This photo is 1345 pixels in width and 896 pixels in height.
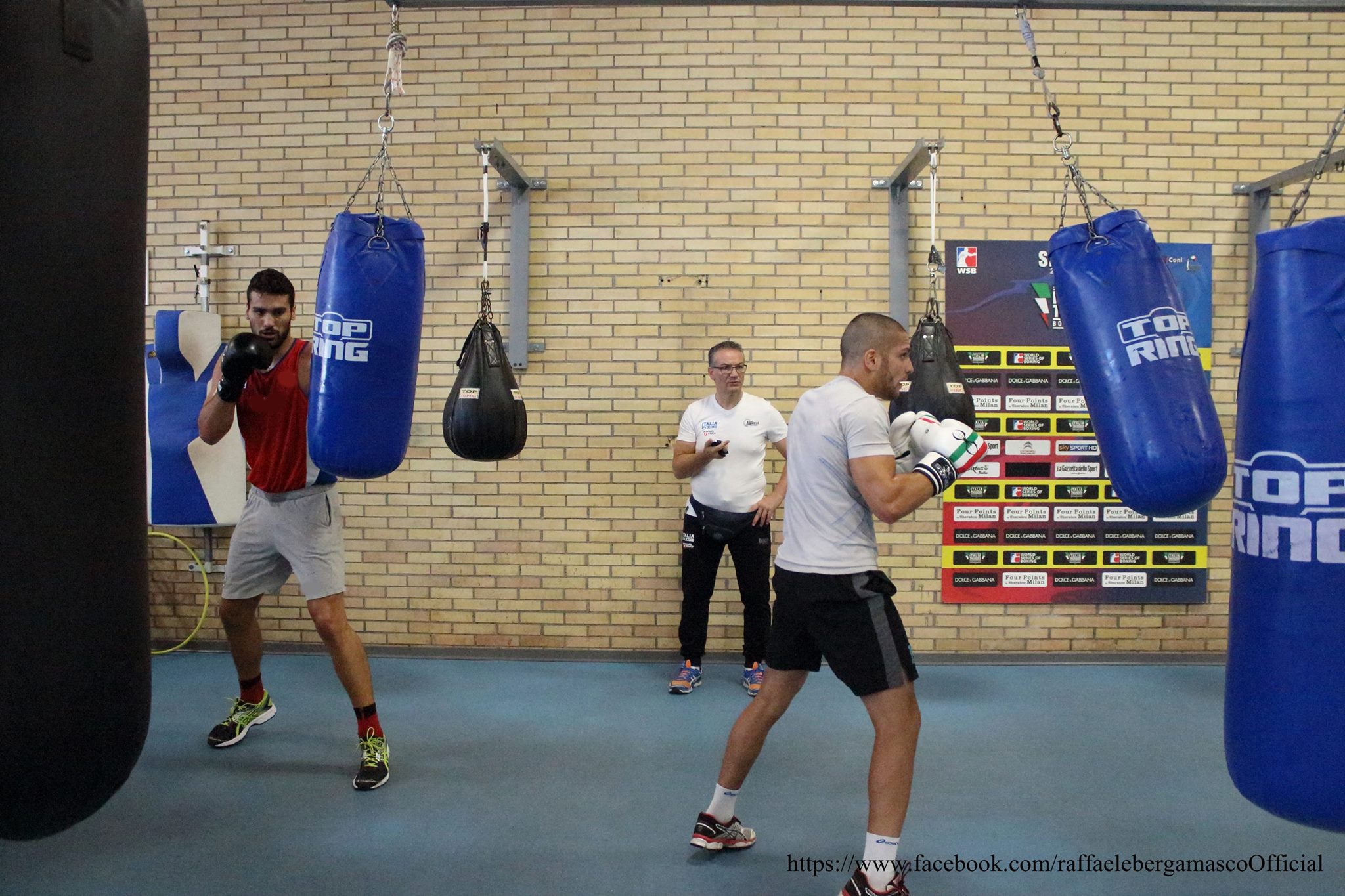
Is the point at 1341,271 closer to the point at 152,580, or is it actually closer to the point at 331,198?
the point at 331,198

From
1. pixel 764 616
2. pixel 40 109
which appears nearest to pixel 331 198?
pixel 764 616

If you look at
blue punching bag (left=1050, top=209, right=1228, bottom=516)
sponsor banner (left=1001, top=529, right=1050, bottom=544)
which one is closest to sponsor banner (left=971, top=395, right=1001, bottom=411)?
sponsor banner (left=1001, top=529, right=1050, bottom=544)

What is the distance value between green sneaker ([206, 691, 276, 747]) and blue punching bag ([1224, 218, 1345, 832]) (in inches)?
127

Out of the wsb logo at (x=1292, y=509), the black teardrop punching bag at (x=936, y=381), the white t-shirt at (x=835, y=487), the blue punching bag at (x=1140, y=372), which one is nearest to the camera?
the wsb logo at (x=1292, y=509)

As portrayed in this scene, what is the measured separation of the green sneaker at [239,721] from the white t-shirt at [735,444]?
6.52 ft

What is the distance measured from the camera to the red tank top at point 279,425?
2.87m

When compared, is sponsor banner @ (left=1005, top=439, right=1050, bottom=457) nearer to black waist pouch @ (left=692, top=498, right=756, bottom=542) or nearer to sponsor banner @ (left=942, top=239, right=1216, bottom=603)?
sponsor banner @ (left=942, top=239, right=1216, bottom=603)

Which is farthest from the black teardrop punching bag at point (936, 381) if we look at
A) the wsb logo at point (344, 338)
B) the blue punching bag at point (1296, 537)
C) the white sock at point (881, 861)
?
the wsb logo at point (344, 338)

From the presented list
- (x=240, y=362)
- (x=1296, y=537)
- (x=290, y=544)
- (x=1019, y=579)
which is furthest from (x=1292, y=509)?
(x=1019, y=579)

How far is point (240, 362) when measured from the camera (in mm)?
2625

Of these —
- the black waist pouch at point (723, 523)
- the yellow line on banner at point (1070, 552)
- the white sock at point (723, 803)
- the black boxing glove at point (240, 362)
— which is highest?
the black boxing glove at point (240, 362)

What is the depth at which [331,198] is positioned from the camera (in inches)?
177

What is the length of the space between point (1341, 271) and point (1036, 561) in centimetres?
332

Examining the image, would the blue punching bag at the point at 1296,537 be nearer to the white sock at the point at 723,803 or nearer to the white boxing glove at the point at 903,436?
the white boxing glove at the point at 903,436
